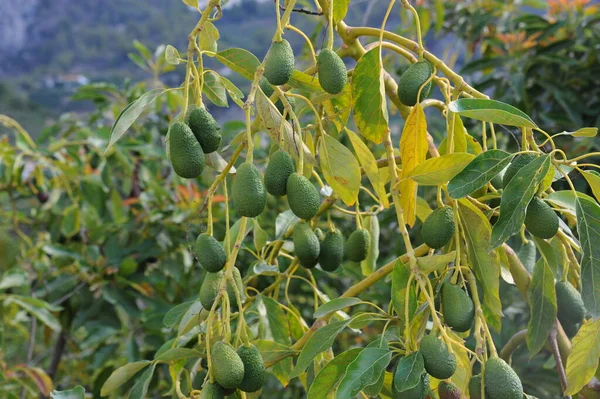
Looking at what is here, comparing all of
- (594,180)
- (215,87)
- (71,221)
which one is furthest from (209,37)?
(71,221)

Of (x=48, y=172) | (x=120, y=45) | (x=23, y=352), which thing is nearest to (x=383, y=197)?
(x=48, y=172)

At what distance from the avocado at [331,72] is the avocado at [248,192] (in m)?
0.12

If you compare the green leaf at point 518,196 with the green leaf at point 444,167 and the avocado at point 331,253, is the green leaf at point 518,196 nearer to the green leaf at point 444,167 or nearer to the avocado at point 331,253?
the green leaf at point 444,167

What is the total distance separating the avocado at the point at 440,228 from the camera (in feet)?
2.74

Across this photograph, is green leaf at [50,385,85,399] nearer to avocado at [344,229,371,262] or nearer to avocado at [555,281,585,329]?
avocado at [344,229,371,262]

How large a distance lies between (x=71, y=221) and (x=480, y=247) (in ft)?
5.42

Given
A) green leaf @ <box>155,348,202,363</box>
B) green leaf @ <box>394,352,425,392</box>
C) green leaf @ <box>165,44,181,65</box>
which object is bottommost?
green leaf @ <box>155,348,202,363</box>

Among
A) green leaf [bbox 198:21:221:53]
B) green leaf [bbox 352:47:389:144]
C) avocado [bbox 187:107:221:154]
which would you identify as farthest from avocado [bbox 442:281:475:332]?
green leaf [bbox 198:21:221:53]

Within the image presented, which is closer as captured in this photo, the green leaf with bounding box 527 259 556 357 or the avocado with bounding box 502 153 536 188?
the avocado with bounding box 502 153 536 188

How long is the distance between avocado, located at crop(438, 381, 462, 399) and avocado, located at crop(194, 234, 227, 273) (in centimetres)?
28

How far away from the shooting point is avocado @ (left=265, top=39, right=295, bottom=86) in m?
0.79

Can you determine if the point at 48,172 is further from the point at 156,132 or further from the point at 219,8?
the point at 219,8

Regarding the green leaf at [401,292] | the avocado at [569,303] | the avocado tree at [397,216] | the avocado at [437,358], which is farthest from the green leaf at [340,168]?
the avocado at [569,303]

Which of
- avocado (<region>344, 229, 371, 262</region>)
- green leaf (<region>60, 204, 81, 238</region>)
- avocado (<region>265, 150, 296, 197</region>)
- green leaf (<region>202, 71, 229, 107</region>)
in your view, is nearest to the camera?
avocado (<region>265, 150, 296, 197</region>)
